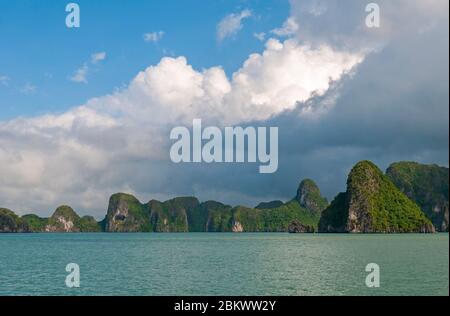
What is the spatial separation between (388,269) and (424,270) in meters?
4.44

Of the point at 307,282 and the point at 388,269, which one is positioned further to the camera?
the point at 388,269

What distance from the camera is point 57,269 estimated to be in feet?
240

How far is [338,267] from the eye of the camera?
67.2 meters
